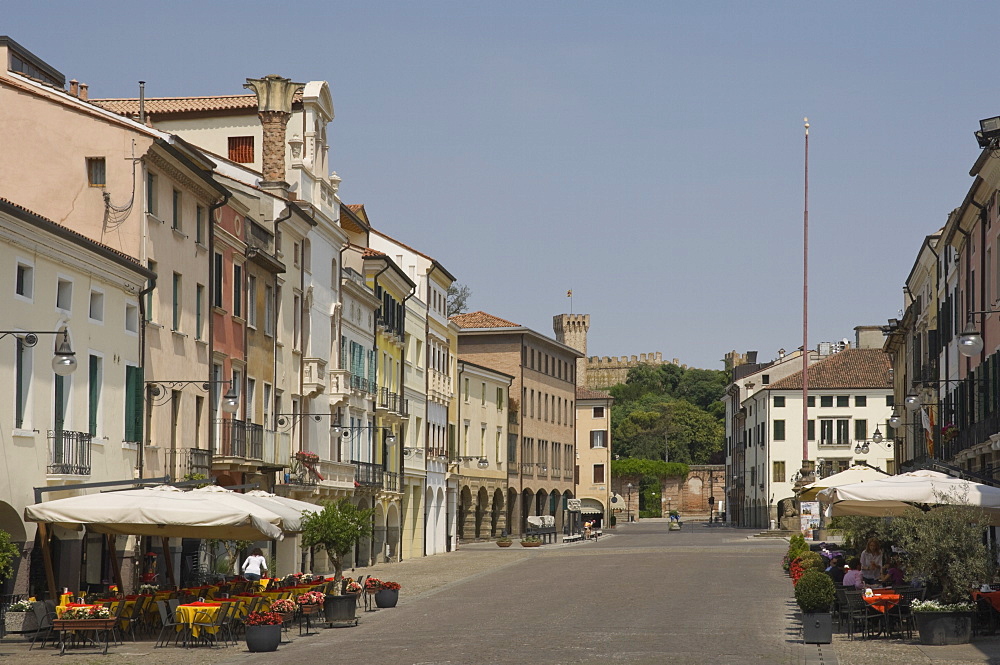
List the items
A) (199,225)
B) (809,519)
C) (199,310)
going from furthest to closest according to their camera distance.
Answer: (809,519) → (199,310) → (199,225)

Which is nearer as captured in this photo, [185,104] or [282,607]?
[282,607]

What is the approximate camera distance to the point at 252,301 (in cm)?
3997

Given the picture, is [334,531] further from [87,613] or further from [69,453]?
[87,613]

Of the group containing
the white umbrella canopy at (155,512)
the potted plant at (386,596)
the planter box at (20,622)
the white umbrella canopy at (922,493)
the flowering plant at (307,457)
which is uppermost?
the flowering plant at (307,457)

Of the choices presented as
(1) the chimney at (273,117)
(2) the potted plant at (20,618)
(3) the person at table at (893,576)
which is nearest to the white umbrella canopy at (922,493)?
(3) the person at table at (893,576)

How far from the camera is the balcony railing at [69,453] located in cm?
2634

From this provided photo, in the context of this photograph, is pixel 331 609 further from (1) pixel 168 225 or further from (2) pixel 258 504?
(1) pixel 168 225

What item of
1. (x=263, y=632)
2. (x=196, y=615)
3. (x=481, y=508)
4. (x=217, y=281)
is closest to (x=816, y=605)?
(x=263, y=632)

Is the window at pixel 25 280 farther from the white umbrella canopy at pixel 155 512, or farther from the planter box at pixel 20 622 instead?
the planter box at pixel 20 622

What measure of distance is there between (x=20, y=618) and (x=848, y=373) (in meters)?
81.2

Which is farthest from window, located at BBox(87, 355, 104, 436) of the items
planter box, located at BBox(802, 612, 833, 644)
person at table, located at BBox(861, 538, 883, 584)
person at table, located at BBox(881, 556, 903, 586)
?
person at table, located at BBox(881, 556, 903, 586)

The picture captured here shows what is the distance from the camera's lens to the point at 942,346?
50.6 metres

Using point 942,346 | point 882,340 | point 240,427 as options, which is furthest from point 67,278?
point 882,340

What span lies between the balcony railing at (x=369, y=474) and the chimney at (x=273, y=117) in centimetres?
1152
